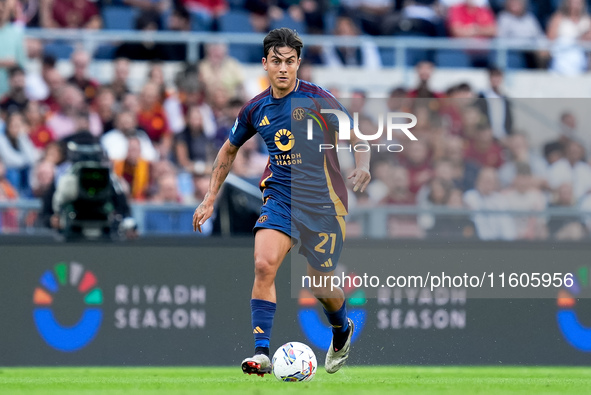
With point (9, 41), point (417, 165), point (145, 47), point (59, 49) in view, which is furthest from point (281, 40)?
point (59, 49)

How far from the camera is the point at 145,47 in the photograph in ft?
45.1

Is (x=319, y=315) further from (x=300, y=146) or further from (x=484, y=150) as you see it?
(x=300, y=146)

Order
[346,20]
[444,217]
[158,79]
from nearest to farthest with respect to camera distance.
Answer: [444,217], [158,79], [346,20]

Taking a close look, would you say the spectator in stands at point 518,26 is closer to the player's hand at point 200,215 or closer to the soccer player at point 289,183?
the soccer player at point 289,183

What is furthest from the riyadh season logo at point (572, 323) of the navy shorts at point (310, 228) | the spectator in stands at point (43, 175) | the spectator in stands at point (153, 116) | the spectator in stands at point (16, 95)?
the spectator in stands at point (16, 95)

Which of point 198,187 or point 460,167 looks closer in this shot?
point 460,167

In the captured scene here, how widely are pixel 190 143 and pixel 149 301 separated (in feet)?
9.87

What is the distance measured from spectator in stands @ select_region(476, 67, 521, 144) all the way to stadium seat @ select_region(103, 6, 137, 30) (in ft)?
15.9

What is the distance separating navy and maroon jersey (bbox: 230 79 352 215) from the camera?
7.16 metres

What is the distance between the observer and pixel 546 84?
47.9 feet

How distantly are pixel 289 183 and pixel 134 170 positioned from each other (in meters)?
4.57

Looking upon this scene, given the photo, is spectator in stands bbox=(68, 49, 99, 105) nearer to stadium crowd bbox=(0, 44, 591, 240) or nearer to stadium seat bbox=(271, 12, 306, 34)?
stadium crowd bbox=(0, 44, 591, 240)

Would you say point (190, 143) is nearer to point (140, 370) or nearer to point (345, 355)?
point (140, 370)

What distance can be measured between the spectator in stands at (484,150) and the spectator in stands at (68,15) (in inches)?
219
